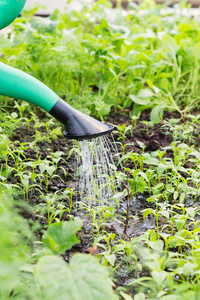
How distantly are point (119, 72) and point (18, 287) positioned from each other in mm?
1860

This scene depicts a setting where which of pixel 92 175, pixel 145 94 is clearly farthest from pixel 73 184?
pixel 145 94

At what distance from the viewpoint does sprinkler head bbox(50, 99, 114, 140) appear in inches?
61.9

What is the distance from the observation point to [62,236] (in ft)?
3.62

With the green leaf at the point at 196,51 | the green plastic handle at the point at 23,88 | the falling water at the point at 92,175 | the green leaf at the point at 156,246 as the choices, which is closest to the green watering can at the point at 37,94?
the green plastic handle at the point at 23,88

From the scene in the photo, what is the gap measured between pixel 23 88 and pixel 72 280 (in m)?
0.88

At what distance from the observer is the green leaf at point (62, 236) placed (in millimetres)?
1085

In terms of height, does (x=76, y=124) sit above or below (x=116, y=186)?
above

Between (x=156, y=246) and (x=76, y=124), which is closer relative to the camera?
(x=156, y=246)

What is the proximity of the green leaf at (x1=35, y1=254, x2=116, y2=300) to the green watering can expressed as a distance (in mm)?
686

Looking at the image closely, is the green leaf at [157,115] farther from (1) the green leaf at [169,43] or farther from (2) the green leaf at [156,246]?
(2) the green leaf at [156,246]

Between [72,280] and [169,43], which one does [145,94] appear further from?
[72,280]

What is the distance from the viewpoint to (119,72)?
2.67m

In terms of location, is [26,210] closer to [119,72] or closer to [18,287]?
[18,287]

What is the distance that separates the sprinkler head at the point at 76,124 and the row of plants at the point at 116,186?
7.2 inches
